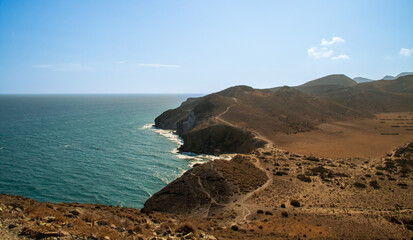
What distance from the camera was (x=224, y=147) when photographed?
69.6 metres

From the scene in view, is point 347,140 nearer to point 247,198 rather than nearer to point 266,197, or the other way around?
point 266,197

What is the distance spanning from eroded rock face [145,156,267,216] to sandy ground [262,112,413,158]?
25716mm

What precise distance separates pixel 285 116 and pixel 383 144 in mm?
38609

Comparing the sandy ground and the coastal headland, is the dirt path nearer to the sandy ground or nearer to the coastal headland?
the coastal headland

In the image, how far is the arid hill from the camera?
234ft

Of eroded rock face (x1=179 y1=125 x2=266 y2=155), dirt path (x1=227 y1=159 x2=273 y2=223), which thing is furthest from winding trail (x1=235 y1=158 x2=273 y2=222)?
eroded rock face (x1=179 y1=125 x2=266 y2=155)

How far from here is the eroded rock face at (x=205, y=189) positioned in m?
32.9

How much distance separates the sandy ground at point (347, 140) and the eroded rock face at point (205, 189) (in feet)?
84.4

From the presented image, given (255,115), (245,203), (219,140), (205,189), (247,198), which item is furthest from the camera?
(255,115)

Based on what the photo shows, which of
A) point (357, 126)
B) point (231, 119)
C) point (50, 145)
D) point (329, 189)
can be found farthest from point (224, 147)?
point (357, 126)

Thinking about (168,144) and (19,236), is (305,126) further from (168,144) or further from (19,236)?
(19,236)

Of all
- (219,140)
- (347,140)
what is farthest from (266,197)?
(347,140)

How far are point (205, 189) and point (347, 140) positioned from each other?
57896 millimetres

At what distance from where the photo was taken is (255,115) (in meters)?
94.3
